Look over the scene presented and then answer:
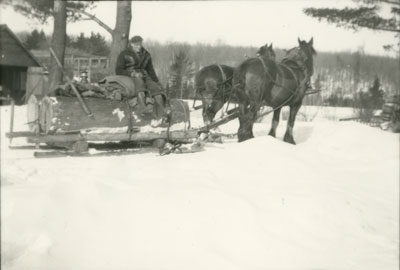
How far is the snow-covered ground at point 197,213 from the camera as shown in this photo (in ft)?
Result: 9.25

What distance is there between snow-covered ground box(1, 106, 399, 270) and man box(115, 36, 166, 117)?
106 cm

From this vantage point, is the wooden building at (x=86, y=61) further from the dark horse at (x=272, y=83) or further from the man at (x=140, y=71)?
the dark horse at (x=272, y=83)

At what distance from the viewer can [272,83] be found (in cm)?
768

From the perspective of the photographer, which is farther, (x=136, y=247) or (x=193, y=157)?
(x=193, y=157)

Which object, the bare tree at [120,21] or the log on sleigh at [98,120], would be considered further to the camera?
the log on sleigh at [98,120]

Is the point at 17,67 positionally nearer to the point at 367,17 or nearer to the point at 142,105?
the point at 142,105

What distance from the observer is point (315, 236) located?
3.75m

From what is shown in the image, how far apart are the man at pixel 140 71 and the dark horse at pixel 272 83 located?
1.82 metres

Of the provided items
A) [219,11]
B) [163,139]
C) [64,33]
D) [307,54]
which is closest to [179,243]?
[64,33]

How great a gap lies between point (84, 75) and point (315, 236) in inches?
148

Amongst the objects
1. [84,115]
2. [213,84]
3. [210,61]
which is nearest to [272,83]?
[213,84]

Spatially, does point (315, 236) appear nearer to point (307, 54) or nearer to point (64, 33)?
point (64, 33)

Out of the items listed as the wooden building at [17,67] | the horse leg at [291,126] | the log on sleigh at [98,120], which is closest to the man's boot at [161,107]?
the log on sleigh at [98,120]

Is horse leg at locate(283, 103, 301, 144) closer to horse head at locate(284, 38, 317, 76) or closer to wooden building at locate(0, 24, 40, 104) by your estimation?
horse head at locate(284, 38, 317, 76)
